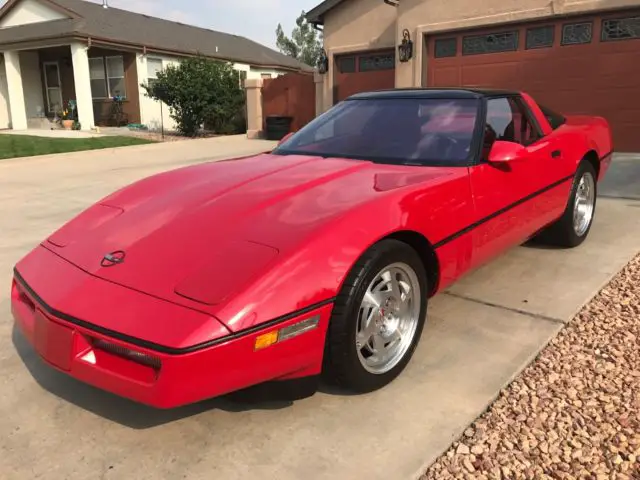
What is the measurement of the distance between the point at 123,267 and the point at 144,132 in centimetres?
1795

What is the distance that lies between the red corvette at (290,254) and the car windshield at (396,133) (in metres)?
0.01

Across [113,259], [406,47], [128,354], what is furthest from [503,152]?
[406,47]

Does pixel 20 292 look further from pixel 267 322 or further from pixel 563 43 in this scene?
pixel 563 43

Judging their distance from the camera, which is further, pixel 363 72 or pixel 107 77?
pixel 107 77

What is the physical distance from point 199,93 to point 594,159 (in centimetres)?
1431

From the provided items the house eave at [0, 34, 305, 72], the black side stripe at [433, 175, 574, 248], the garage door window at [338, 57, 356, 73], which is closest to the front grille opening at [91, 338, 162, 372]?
the black side stripe at [433, 175, 574, 248]

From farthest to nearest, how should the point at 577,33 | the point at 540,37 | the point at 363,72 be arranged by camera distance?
the point at 363,72, the point at 540,37, the point at 577,33

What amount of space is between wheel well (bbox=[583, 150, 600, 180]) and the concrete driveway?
145 centimetres

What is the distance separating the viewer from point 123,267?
227cm

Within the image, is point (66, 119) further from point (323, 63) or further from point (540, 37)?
point (540, 37)

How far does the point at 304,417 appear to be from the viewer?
7.61ft

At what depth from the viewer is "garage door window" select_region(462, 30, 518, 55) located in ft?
36.7

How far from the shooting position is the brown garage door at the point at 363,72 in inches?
540

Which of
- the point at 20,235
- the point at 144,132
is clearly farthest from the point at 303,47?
the point at 20,235
